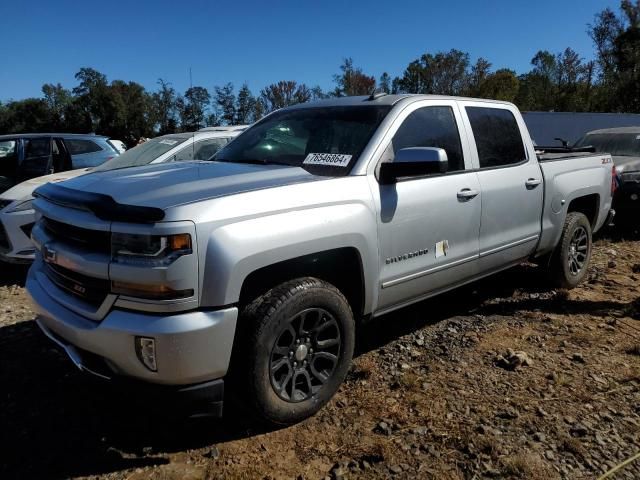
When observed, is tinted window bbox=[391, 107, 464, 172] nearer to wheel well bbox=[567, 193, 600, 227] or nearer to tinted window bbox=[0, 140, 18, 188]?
wheel well bbox=[567, 193, 600, 227]

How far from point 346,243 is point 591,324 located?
266cm

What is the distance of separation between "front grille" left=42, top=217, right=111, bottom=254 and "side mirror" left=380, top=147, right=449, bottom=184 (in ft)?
5.26

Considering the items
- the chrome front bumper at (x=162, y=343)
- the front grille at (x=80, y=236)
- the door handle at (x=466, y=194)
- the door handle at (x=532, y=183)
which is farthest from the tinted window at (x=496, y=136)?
the front grille at (x=80, y=236)

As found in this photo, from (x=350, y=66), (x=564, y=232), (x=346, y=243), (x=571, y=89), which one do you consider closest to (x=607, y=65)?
(x=571, y=89)

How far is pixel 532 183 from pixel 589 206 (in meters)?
1.55

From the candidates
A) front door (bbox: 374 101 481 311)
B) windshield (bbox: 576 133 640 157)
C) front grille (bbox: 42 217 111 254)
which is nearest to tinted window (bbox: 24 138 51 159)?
front grille (bbox: 42 217 111 254)

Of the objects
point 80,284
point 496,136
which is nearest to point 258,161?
point 80,284

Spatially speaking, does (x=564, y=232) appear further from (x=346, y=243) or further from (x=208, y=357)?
(x=208, y=357)

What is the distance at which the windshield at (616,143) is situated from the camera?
28.5 feet

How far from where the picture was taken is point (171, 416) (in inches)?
93.0

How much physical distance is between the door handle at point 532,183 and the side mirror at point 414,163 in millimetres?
1559

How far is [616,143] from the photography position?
9031mm

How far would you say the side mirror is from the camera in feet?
9.79

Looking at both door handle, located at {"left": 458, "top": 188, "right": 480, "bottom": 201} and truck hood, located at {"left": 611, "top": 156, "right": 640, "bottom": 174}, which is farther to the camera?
truck hood, located at {"left": 611, "top": 156, "right": 640, "bottom": 174}
